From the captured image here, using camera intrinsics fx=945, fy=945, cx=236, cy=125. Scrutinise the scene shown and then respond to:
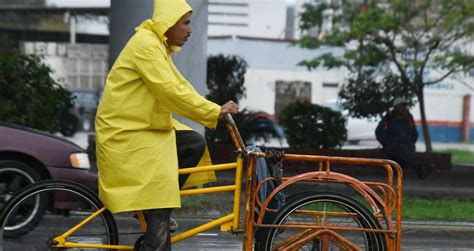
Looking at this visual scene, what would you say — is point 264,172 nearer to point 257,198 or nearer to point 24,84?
point 257,198

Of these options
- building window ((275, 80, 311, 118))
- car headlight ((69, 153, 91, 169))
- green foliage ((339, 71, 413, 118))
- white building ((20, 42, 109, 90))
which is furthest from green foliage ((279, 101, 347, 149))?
white building ((20, 42, 109, 90))

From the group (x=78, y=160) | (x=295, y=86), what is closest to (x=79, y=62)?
(x=295, y=86)

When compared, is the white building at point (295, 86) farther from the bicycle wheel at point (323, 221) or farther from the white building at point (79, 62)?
the bicycle wheel at point (323, 221)

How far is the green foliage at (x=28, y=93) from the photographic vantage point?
524 inches

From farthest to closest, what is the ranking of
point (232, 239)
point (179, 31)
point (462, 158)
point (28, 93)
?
point (462, 158) < point (28, 93) < point (232, 239) < point (179, 31)

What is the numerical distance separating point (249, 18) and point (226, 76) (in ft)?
89.4

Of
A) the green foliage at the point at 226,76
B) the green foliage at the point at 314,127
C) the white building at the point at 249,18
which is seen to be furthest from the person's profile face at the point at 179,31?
the white building at the point at 249,18

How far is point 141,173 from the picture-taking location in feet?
17.8

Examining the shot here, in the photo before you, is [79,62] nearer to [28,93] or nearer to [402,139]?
[402,139]

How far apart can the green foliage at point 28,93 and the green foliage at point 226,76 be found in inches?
226

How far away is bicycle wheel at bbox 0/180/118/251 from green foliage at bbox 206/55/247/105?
13.4 meters

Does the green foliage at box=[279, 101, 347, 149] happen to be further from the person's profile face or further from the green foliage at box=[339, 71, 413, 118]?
the person's profile face

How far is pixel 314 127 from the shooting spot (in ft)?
57.8

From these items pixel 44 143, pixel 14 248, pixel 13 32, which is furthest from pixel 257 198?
pixel 13 32
